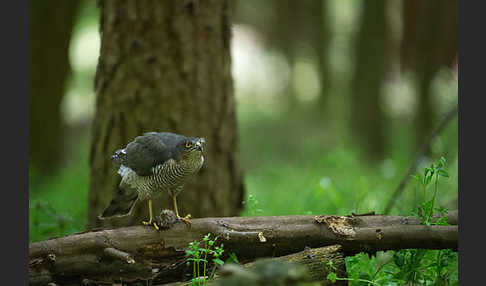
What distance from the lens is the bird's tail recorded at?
3.64m

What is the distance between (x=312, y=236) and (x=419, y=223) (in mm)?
753

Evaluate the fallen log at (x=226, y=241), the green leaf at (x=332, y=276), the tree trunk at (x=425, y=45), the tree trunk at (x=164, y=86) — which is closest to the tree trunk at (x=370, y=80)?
the tree trunk at (x=425, y=45)

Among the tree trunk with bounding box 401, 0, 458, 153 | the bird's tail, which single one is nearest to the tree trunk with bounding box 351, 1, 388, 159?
the tree trunk with bounding box 401, 0, 458, 153

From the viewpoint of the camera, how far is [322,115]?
53.0ft

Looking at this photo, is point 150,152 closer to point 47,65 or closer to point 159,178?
point 159,178

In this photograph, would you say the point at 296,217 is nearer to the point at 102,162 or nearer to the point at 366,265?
the point at 366,265

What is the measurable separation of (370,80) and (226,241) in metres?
7.89

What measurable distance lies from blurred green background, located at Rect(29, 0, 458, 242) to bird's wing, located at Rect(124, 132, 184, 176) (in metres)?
0.78

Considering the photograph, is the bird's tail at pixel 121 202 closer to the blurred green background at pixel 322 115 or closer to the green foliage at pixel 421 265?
the blurred green background at pixel 322 115

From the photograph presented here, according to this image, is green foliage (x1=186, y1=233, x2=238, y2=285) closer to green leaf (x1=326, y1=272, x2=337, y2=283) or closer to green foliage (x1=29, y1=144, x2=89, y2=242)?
green leaf (x1=326, y1=272, x2=337, y2=283)

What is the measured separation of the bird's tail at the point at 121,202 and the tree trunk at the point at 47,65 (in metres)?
5.02

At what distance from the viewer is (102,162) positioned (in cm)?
469

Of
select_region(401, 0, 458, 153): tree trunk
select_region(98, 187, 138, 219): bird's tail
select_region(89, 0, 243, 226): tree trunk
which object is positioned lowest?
select_region(98, 187, 138, 219): bird's tail

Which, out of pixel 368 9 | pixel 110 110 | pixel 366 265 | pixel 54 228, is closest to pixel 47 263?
pixel 54 228
